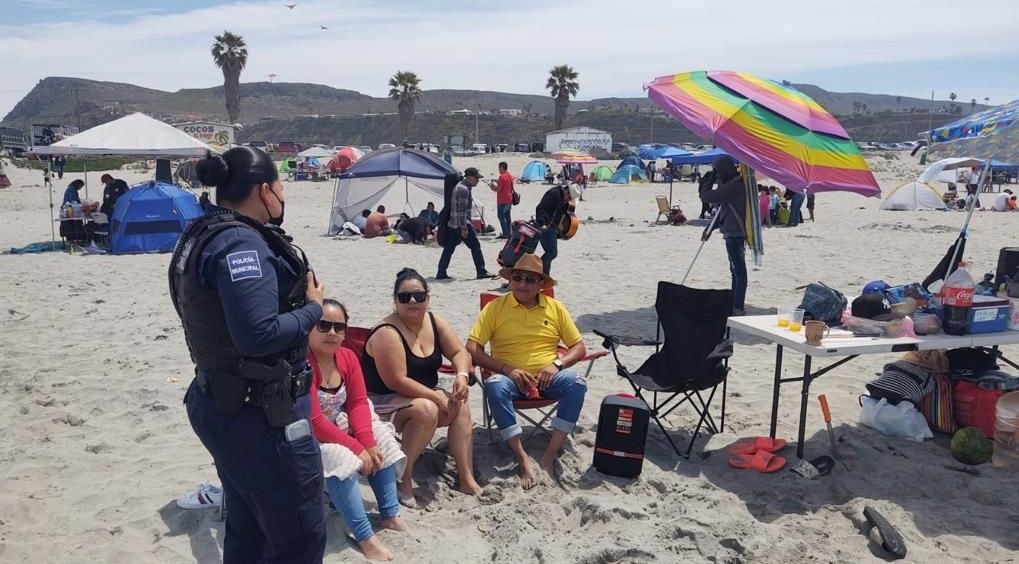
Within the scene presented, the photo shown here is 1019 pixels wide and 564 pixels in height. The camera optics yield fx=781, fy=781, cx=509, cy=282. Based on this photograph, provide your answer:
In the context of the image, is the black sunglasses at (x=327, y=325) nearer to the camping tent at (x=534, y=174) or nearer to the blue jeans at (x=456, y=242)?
the blue jeans at (x=456, y=242)

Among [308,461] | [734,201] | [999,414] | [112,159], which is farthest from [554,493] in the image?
[112,159]

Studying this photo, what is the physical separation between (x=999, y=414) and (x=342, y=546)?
11.3 ft

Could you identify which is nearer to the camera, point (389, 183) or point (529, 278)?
point (529, 278)

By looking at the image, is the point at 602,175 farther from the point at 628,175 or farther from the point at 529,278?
the point at 529,278

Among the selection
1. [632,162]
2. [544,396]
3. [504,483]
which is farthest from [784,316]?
[632,162]

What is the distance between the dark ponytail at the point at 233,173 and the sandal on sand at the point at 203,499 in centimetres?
197

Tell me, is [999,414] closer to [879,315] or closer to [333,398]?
[879,315]

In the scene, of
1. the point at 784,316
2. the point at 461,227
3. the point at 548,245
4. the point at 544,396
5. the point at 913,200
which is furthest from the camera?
the point at 913,200

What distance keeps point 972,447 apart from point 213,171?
392cm

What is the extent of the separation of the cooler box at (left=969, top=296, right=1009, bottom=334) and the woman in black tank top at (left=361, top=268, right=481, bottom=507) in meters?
2.72

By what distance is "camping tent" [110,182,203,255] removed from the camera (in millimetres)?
12352

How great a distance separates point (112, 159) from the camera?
43.2 metres

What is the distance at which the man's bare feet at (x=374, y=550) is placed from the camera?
321 centimetres

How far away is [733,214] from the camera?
24.4 ft
